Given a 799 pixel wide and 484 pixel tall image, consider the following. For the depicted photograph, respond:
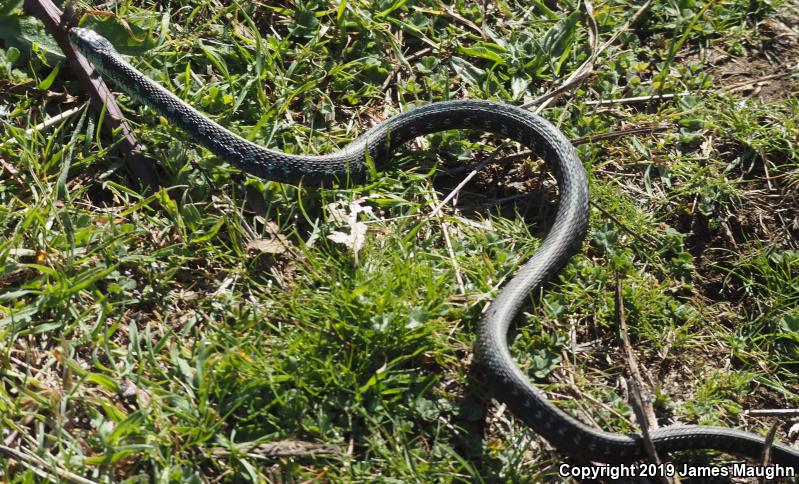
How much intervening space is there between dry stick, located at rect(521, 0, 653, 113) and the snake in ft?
1.10

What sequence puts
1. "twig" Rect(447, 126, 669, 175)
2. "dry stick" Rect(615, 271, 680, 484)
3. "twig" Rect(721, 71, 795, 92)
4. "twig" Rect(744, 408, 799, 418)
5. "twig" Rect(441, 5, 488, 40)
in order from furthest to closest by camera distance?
"twig" Rect(441, 5, 488, 40), "twig" Rect(721, 71, 795, 92), "twig" Rect(447, 126, 669, 175), "twig" Rect(744, 408, 799, 418), "dry stick" Rect(615, 271, 680, 484)

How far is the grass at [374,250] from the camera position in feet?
14.0

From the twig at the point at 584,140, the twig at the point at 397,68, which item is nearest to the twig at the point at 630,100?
the twig at the point at 584,140

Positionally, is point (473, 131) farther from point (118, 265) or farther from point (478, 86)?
point (118, 265)

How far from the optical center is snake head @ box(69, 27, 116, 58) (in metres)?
5.37

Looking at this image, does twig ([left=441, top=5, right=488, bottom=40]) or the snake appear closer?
the snake

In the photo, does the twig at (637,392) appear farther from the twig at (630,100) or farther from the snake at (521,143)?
the twig at (630,100)

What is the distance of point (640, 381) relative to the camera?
15.6ft

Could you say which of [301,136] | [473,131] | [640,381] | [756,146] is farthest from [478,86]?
[640,381]

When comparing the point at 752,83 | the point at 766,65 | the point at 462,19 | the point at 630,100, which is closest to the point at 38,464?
the point at 462,19

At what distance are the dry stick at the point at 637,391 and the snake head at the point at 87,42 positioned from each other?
3682mm

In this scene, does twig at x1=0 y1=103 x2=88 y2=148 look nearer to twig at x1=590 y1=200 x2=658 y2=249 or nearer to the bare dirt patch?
twig at x1=590 y1=200 x2=658 y2=249

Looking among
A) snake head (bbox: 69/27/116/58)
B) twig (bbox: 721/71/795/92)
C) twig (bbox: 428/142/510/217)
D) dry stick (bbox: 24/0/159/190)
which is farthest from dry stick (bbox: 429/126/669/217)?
snake head (bbox: 69/27/116/58)

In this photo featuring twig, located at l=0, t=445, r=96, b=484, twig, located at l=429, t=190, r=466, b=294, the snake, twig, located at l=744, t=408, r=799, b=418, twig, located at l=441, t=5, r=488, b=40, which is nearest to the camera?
twig, located at l=0, t=445, r=96, b=484
